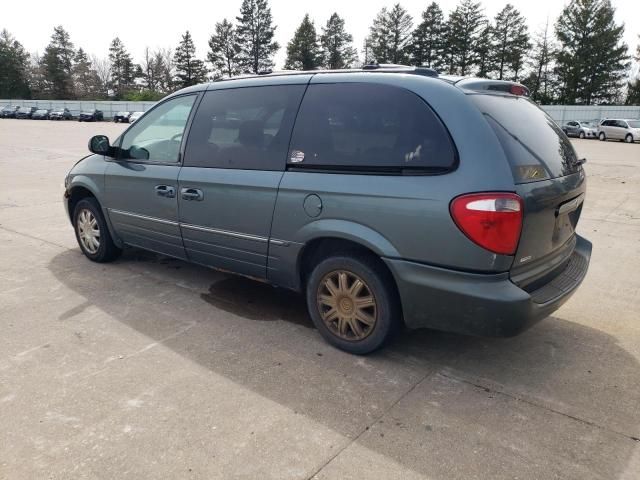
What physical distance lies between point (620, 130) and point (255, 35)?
57.0 metres

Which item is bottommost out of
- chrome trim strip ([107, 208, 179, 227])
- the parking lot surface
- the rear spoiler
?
the parking lot surface

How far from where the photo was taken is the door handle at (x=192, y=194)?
4078 millimetres

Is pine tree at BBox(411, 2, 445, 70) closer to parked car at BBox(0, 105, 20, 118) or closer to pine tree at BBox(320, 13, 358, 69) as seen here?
pine tree at BBox(320, 13, 358, 69)

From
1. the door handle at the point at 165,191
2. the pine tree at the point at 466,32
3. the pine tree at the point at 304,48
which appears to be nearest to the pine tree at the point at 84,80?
the pine tree at the point at 304,48

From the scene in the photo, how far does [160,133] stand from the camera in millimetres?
4664

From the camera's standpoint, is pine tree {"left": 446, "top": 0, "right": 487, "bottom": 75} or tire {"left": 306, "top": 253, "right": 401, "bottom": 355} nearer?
tire {"left": 306, "top": 253, "right": 401, "bottom": 355}

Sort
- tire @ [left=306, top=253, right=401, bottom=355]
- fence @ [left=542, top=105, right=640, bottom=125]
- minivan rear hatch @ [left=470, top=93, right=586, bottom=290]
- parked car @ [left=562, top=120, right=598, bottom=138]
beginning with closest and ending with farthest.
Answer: minivan rear hatch @ [left=470, top=93, right=586, bottom=290] → tire @ [left=306, top=253, right=401, bottom=355] → parked car @ [left=562, top=120, right=598, bottom=138] → fence @ [left=542, top=105, right=640, bottom=125]

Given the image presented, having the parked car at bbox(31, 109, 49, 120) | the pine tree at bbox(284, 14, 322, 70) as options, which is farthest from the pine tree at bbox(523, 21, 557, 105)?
the parked car at bbox(31, 109, 49, 120)

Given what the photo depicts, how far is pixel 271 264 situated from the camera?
380 centimetres

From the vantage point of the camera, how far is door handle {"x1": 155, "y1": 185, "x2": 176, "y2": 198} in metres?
4.32

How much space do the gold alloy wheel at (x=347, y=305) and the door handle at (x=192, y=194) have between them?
1.28 metres

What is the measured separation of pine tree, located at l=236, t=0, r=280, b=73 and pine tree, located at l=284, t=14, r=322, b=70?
13.9 ft

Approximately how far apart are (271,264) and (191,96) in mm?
1725

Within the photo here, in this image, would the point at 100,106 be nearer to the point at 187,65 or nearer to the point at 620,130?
the point at 187,65
